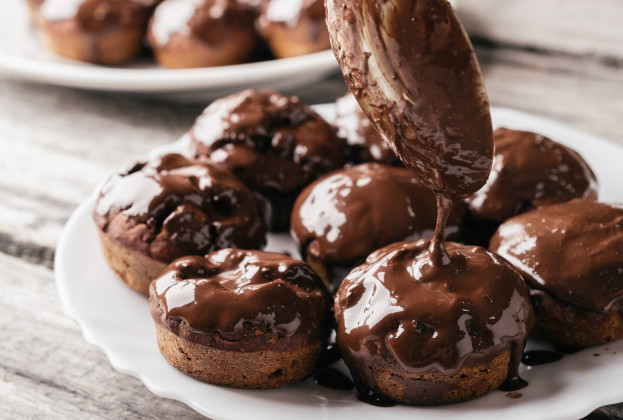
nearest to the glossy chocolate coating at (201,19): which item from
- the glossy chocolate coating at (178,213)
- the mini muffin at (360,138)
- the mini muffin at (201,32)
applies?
the mini muffin at (201,32)

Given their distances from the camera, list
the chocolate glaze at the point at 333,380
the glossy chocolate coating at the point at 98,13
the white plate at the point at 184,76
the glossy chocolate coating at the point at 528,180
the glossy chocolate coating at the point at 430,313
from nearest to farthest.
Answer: the glossy chocolate coating at the point at 430,313
the chocolate glaze at the point at 333,380
the glossy chocolate coating at the point at 528,180
the white plate at the point at 184,76
the glossy chocolate coating at the point at 98,13

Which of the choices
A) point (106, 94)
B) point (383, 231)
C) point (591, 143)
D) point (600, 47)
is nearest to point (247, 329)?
point (383, 231)

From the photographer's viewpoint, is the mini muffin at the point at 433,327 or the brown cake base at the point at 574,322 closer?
the mini muffin at the point at 433,327

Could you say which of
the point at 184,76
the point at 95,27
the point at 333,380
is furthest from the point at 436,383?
the point at 95,27

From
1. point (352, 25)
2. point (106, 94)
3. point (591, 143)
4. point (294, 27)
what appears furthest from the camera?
point (106, 94)

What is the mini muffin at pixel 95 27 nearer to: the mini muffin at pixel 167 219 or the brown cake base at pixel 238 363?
the mini muffin at pixel 167 219

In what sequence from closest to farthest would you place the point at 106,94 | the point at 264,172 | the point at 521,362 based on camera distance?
the point at 521,362 → the point at 264,172 → the point at 106,94

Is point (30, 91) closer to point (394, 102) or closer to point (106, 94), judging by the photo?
point (106, 94)
